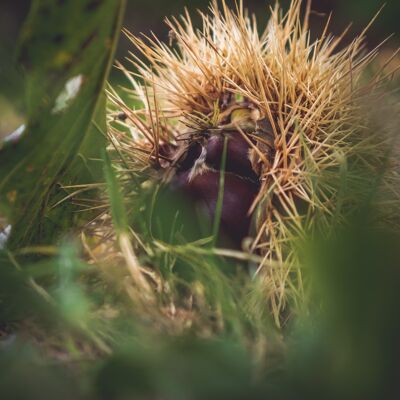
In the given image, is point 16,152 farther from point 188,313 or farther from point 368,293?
point 368,293

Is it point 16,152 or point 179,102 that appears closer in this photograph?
point 16,152


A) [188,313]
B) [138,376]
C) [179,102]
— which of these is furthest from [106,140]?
[138,376]

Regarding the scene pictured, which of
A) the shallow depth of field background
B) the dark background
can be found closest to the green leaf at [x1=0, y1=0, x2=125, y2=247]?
the shallow depth of field background

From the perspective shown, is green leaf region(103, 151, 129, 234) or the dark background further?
the dark background

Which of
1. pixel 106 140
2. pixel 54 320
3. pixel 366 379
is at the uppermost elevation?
pixel 106 140

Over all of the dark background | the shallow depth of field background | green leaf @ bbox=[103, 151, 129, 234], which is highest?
the dark background

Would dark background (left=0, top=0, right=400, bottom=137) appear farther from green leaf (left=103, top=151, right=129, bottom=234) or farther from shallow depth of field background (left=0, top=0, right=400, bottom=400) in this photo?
shallow depth of field background (left=0, top=0, right=400, bottom=400)
